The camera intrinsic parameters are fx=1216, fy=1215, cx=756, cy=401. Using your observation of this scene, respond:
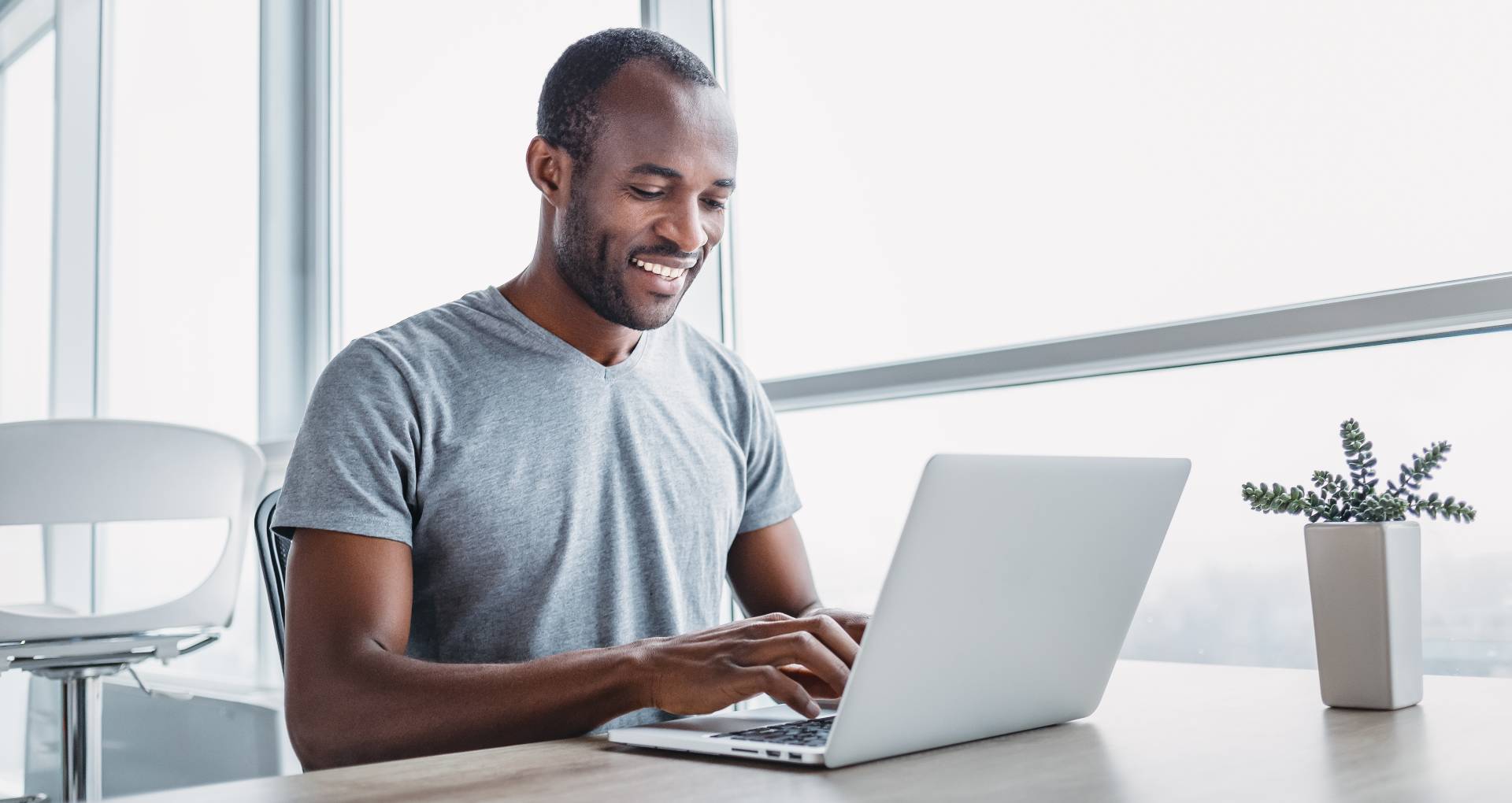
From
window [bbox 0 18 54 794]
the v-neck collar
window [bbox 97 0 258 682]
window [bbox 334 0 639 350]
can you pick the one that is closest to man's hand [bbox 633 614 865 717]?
the v-neck collar

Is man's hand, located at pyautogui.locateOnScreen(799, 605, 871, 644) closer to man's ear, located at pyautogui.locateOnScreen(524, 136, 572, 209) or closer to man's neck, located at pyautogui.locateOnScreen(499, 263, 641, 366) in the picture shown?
man's neck, located at pyautogui.locateOnScreen(499, 263, 641, 366)

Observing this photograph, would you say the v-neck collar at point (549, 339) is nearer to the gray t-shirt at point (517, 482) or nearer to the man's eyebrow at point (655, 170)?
the gray t-shirt at point (517, 482)

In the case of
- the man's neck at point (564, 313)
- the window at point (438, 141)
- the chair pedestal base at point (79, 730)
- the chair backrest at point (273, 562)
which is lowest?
the chair pedestal base at point (79, 730)

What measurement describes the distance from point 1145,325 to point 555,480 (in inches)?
30.6

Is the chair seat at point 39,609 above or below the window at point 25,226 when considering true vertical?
below

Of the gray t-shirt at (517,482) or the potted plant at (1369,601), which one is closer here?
the potted plant at (1369,601)

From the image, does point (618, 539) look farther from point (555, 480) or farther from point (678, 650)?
point (678, 650)

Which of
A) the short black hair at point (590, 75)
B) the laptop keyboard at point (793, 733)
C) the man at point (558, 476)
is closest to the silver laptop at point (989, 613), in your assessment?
the laptop keyboard at point (793, 733)

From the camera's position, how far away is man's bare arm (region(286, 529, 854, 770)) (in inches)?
34.1

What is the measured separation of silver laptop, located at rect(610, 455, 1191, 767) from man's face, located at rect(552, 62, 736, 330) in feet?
1.92

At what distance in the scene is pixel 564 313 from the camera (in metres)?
1.42

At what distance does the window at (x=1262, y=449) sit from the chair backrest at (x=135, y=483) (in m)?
1.21

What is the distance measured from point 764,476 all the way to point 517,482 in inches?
15.0

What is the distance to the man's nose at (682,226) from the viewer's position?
138cm
